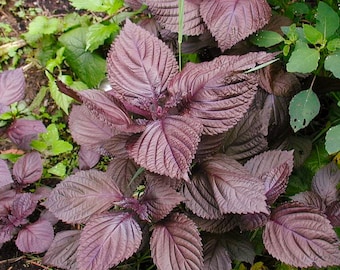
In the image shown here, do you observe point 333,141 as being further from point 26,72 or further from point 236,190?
point 26,72

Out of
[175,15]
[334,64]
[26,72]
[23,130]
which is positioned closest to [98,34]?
[26,72]

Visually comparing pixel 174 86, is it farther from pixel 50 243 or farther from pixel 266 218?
pixel 50 243

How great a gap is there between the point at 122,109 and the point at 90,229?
0.26m

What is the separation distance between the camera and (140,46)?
3.58 ft

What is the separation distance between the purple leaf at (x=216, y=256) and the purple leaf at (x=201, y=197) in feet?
0.57

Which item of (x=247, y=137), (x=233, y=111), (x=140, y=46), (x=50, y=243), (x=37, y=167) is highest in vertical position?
(x=140, y=46)

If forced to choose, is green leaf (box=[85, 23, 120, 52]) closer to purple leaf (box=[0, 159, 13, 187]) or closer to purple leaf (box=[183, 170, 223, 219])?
purple leaf (box=[0, 159, 13, 187])

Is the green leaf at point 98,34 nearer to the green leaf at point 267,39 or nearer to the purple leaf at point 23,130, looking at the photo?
the purple leaf at point 23,130

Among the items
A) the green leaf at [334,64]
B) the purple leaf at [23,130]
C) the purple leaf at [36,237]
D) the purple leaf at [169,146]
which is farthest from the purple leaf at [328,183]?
the purple leaf at [23,130]

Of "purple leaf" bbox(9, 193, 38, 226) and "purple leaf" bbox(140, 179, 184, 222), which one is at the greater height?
"purple leaf" bbox(140, 179, 184, 222)

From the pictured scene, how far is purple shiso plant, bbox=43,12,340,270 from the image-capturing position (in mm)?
996

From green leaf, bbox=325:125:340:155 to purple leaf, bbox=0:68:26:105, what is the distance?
0.92 metres

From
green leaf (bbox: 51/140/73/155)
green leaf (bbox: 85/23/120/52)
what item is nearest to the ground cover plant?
green leaf (bbox: 51/140/73/155)

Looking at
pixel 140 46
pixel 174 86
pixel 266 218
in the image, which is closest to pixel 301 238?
pixel 266 218
